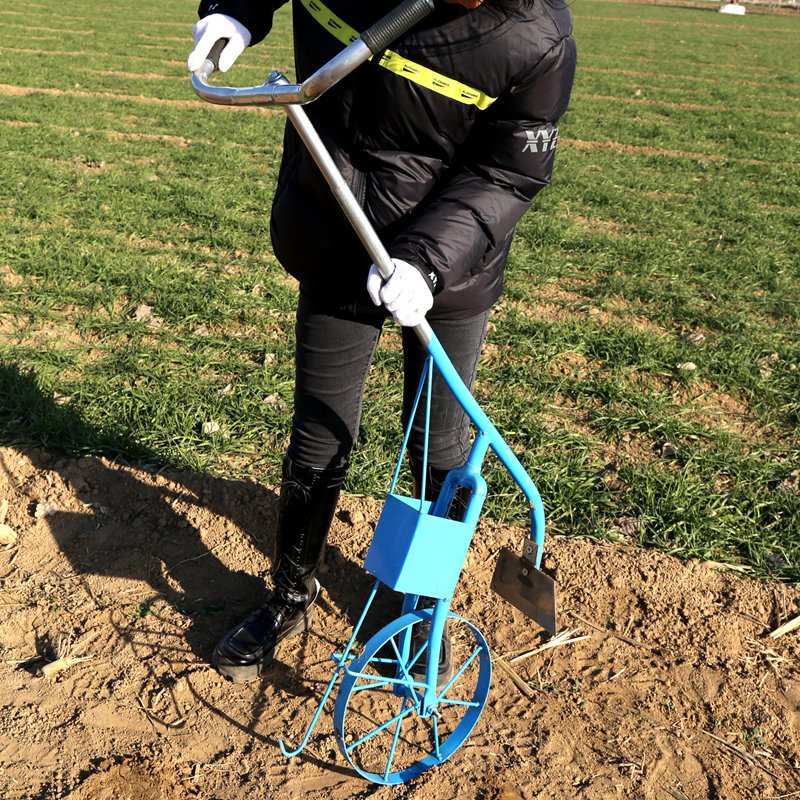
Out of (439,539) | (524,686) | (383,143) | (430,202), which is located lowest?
(524,686)

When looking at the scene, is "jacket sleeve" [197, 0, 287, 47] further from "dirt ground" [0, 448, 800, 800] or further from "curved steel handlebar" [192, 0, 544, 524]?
"dirt ground" [0, 448, 800, 800]

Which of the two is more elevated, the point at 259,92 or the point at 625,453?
the point at 259,92

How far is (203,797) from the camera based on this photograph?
2123 mm

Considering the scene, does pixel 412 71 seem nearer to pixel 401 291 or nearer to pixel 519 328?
pixel 401 291

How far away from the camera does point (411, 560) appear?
187cm

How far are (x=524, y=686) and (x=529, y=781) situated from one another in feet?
1.09

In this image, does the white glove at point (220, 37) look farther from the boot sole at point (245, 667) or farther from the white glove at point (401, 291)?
the boot sole at point (245, 667)

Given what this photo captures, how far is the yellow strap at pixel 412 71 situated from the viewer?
1.80 m

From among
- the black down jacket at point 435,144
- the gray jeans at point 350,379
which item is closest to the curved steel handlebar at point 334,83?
the black down jacket at point 435,144

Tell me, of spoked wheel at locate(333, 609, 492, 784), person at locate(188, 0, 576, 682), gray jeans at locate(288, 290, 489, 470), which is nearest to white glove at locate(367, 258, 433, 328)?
person at locate(188, 0, 576, 682)

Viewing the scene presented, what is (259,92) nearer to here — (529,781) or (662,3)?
(529,781)

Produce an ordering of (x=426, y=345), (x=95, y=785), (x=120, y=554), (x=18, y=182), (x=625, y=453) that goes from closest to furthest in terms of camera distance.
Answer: (x=426, y=345)
(x=95, y=785)
(x=120, y=554)
(x=625, y=453)
(x=18, y=182)

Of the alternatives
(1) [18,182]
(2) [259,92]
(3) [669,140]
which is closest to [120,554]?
Answer: (2) [259,92]

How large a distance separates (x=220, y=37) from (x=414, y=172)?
1.69 ft
